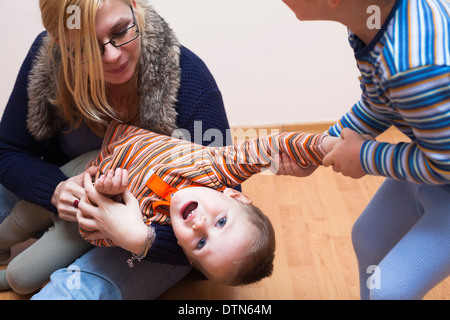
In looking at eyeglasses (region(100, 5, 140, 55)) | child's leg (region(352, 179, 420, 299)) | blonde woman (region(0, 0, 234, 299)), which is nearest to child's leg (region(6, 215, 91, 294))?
blonde woman (region(0, 0, 234, 299))

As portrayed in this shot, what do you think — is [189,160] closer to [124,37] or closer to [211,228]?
[211,228]

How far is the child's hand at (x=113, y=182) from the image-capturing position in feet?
3.72

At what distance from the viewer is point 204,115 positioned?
4.61 ft

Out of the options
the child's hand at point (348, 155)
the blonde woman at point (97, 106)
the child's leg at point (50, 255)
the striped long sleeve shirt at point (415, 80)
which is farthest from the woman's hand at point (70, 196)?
the striped long sleeve shirt at point (415, 80)

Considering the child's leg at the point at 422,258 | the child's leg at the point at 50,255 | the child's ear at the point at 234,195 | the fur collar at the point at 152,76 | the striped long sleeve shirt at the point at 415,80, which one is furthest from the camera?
the child's leg at the point at 50,255

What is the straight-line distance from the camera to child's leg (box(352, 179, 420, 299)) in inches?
43.3

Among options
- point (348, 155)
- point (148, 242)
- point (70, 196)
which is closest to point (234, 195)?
point (148, 242)

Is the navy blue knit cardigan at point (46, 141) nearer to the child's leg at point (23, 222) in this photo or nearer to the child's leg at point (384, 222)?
the child's leg at point (23, 222)

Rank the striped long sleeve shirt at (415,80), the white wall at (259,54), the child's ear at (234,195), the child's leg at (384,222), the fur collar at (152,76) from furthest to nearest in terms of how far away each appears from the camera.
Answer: the white wall at (259,54) < the fur collar at (152,76) < the child's ear at (234,195) < the child's leg at (384,222) < the striped long sleeve shirt at (415,80)

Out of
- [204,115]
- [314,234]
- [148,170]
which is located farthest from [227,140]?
[314,234]

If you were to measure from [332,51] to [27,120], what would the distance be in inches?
58.1

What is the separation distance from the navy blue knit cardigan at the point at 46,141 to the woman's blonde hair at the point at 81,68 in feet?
0.47

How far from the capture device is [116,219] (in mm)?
1188

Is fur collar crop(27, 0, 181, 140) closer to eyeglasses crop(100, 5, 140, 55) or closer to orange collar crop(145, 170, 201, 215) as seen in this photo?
eyeglasses crop(100, 5, 140, 55)
